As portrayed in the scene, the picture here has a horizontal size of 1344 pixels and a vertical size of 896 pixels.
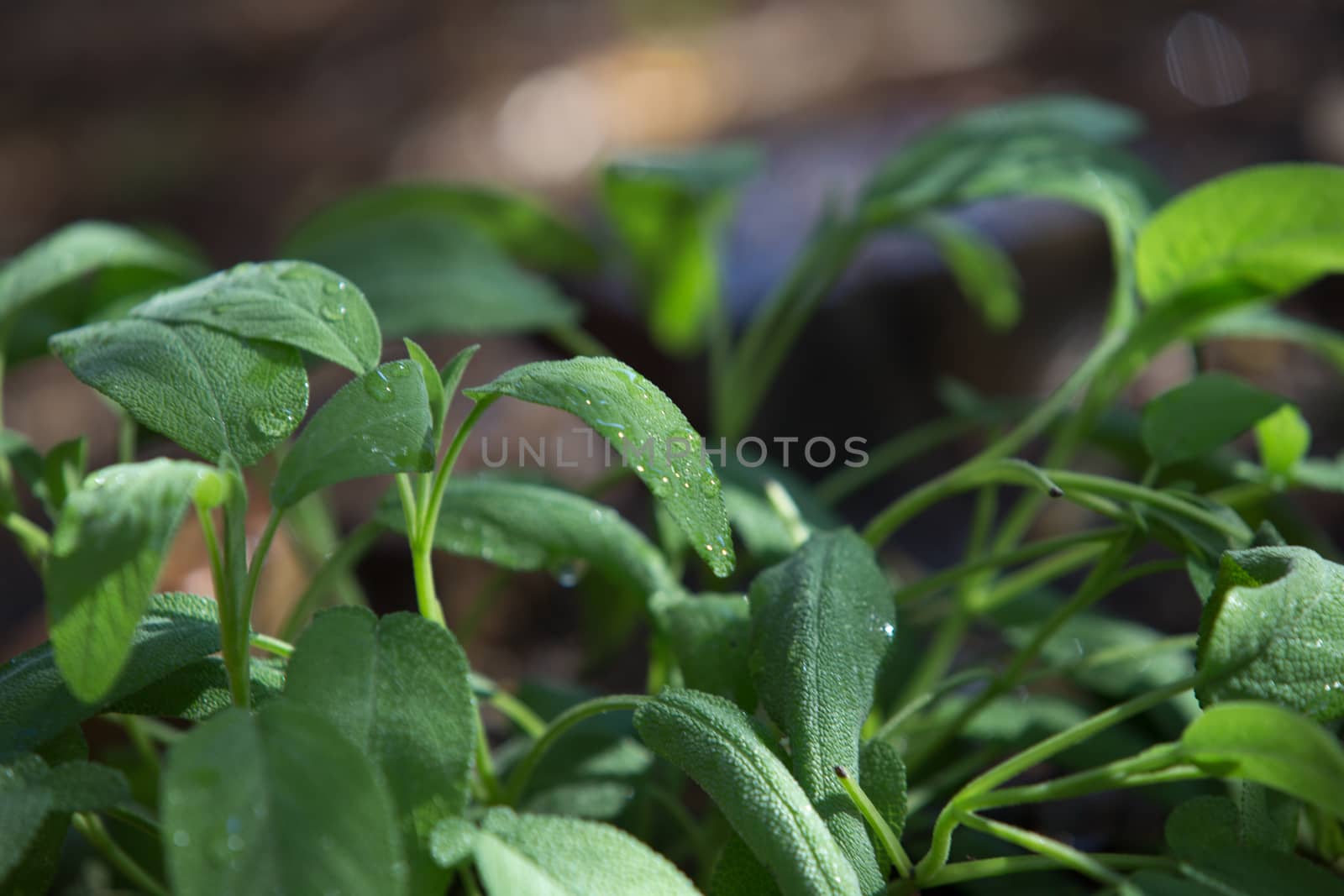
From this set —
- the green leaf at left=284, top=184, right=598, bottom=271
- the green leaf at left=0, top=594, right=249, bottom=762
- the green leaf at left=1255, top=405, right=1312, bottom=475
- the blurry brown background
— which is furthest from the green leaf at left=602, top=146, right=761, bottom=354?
the green leaf at left=0, top=594, right=249, bottom=762

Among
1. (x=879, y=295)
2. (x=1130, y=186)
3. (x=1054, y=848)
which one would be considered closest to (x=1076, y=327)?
(x=879, y=295)

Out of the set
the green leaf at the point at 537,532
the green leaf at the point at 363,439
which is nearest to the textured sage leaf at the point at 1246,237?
the green leaf at the point at 537,532

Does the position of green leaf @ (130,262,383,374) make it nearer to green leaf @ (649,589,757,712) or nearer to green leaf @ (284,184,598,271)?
green leaf @ (649,589,757,712)

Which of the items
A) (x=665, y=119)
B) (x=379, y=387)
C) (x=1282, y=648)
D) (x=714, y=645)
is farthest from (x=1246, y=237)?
(x=665, y=119)

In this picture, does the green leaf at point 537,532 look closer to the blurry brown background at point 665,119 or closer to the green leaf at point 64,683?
the green leaf at point 64,683

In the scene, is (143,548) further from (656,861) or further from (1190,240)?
(1190,240)
